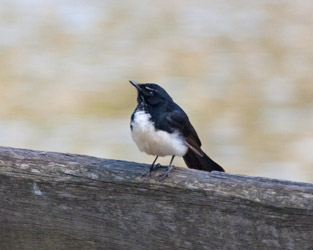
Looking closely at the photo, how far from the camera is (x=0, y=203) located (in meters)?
2.47

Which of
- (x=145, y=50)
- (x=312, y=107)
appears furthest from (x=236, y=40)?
(x=312, y=107)

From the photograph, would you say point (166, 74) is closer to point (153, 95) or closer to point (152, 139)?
point (153, 95)

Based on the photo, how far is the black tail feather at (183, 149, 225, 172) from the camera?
3250 mm

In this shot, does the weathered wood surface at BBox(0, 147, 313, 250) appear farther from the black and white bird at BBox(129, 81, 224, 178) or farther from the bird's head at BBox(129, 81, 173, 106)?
the bird's head at BBox(129, 81, 173, 106)

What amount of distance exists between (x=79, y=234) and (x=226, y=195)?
1.39ft

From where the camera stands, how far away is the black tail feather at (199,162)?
10.7 ft

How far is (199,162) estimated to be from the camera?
11.1ft

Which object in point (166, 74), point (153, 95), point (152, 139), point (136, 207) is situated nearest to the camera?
point (136, 207)

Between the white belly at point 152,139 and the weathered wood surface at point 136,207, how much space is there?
857 millimetres

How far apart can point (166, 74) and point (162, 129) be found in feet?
16.9

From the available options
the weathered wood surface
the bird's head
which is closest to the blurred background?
the bird's head

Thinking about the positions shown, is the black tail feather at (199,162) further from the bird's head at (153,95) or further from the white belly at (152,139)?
the bird's head at (153,95)

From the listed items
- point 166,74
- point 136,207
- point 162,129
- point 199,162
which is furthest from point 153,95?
point 166,74

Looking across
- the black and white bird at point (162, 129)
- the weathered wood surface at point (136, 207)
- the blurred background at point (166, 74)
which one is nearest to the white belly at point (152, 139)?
the black and white bird at point (162, 129)
